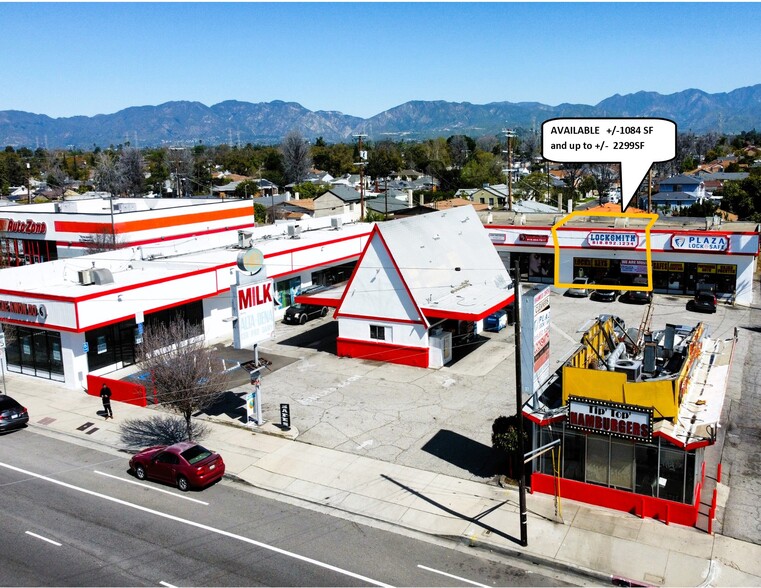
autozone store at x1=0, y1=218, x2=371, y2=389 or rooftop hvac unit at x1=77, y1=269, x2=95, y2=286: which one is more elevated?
rooftop hvac unit at x1=77, y1=269, x2=95, y2=286

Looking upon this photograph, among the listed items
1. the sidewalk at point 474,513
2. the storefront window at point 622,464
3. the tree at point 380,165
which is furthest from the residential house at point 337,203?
the storefront window at point 622,464

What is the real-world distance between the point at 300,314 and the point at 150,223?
66.6 ft

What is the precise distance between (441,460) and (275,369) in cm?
1270

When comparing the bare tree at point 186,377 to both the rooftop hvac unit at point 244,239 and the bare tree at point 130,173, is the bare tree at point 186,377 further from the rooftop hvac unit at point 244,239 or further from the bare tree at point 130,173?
the bare tree at point 130,173

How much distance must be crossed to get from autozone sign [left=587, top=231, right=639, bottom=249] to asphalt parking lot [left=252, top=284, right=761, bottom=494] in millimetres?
7540

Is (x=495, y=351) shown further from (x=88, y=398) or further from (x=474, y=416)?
(x=88, y=398)

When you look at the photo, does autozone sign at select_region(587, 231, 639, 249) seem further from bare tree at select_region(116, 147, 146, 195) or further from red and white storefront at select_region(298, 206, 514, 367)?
bare tree at select_region(116, 147, 146, 195)

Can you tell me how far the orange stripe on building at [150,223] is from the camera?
5241 cm

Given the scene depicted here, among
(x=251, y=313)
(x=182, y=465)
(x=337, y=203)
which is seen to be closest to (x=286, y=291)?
(x=251, y=313)

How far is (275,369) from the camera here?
110 feet

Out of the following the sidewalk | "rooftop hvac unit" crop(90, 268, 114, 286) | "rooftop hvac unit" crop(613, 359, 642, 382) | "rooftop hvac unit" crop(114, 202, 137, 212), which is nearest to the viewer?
the sidewalk

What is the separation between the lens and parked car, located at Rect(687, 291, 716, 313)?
42219 mm

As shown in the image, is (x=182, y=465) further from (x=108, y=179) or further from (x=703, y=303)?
(x=108, y=179)

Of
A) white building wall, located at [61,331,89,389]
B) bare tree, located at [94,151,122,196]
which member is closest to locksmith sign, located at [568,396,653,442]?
white building wall, located at [61,331,89,389]
